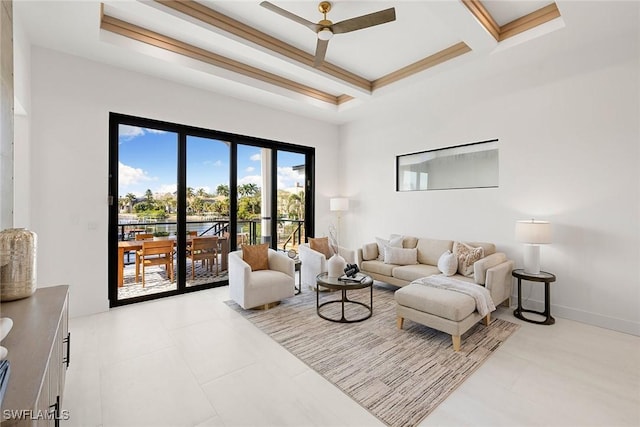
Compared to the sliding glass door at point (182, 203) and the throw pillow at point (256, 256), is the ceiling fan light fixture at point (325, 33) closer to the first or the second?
the sliding glass door at point (182, 203)

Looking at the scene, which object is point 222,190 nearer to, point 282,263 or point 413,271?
point 282,263

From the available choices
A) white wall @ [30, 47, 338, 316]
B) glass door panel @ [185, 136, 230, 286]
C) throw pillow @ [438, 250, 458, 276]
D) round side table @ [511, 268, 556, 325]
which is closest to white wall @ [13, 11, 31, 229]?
white wall @ [30, 47, 338, 316]

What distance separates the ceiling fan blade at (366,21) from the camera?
8.08 ft

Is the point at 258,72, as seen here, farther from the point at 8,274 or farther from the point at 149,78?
the point at 8,274

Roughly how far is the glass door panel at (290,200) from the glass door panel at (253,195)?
0.25 metres

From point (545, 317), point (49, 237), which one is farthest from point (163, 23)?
point (545, 317)

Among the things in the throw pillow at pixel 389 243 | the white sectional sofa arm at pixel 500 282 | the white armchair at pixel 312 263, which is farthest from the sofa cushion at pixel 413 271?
the white armchair at pixel 312 263

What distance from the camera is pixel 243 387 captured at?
218 centimetres

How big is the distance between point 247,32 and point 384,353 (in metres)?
3.65

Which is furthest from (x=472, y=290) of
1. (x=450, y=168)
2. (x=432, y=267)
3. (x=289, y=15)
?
(x=289, y=15)

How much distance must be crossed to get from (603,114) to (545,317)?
93.9 inches

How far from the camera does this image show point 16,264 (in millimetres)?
1664

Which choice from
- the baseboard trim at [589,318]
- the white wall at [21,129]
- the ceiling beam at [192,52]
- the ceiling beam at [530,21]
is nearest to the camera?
the white wall at [21,129]

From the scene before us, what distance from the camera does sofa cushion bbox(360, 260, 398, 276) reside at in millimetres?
4391
